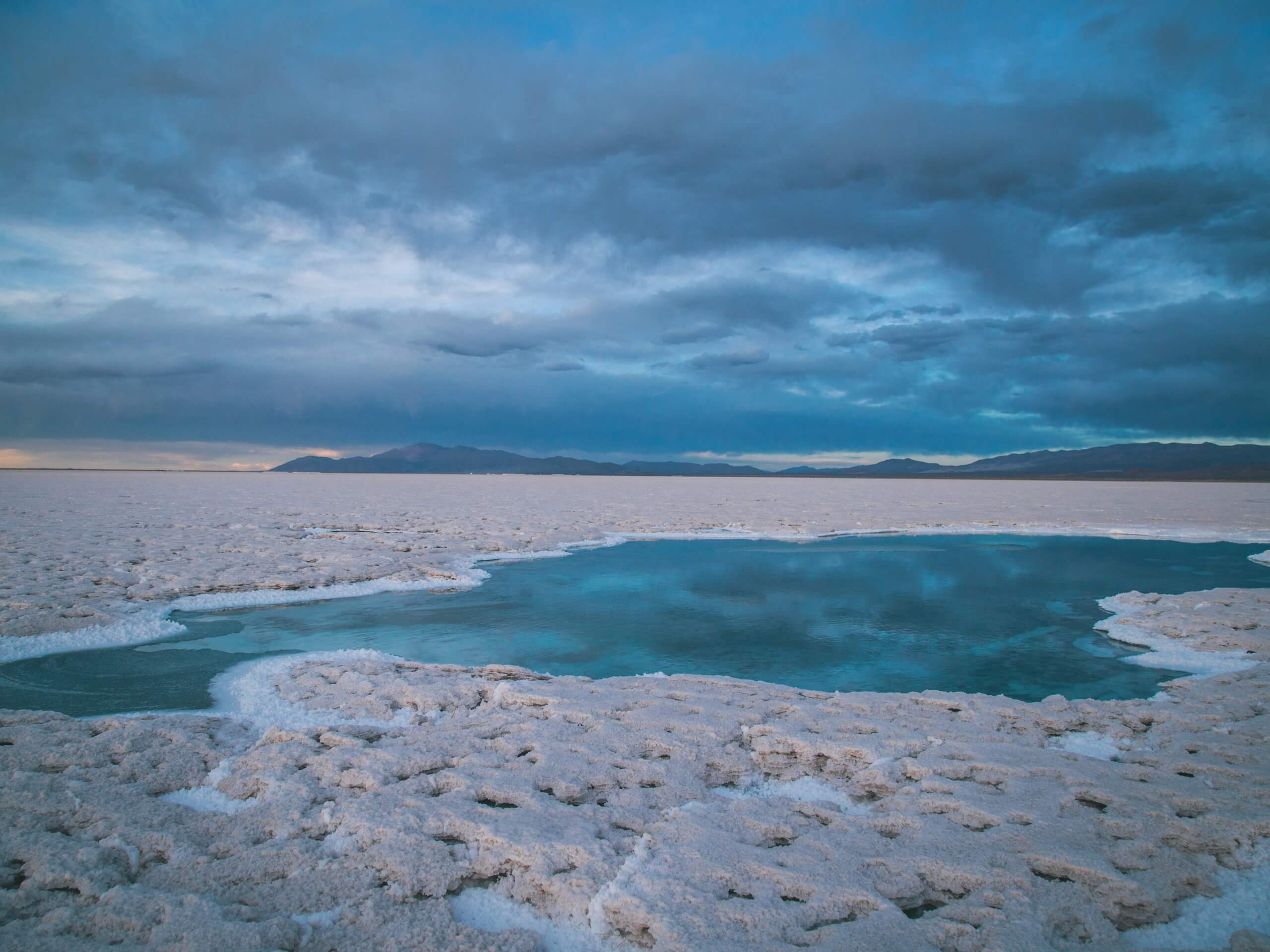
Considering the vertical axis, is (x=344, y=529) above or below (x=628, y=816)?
above

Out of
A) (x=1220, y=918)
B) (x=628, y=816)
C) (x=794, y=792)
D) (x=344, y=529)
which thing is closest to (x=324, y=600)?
(x=344, y=529)

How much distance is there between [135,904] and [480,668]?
3.95 m

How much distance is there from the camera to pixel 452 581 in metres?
12.2

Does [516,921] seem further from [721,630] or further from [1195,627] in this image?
[1195,627]

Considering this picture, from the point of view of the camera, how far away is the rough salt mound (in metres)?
3.02

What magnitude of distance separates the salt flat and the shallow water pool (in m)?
0.84

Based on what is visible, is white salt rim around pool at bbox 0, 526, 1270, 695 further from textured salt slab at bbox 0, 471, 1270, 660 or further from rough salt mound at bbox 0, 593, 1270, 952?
rough salt mound at bbox 0, 593, 1270, 952

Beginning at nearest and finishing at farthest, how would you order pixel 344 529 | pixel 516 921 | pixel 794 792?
pixel 516 921
pixel 794 792
pixel 344 529

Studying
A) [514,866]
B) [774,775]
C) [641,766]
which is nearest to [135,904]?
[514,866]

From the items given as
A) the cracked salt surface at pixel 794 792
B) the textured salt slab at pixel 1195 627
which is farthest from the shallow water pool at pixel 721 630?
the cracked salt surface at pixel 794 792

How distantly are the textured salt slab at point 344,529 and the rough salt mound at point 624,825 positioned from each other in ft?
15.1

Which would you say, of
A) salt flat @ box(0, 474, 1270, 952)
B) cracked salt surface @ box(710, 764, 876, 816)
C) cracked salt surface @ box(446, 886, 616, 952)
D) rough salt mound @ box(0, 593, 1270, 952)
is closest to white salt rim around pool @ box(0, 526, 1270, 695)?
salt flat @ box(0, 474, 1270, 952)

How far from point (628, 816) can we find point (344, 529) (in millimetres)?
15927

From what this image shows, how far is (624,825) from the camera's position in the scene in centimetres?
384
